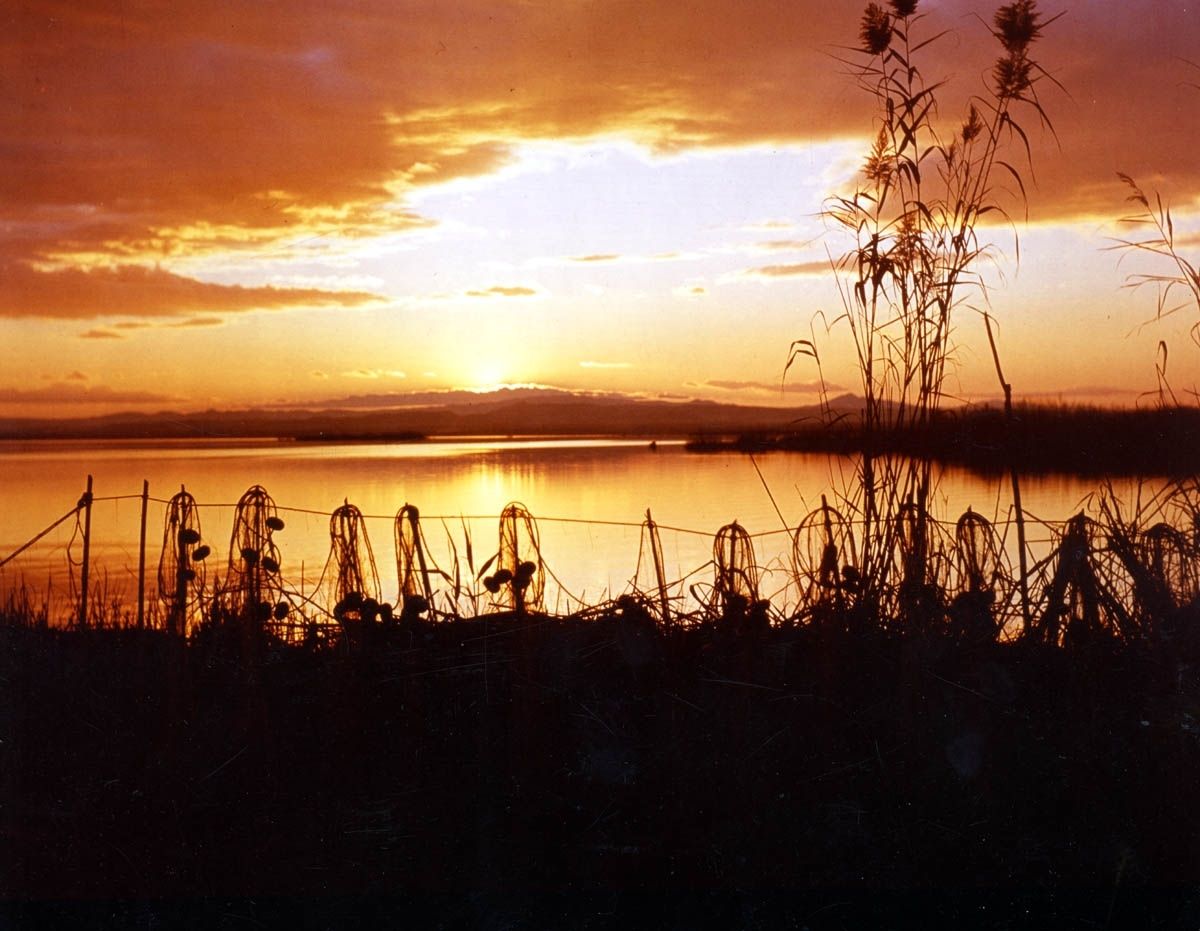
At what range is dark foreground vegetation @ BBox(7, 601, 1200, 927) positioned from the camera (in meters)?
3.14

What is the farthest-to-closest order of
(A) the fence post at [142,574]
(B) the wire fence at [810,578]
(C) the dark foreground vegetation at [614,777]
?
(A) the fence post at [142,574] < (B) the wire fence at [810,578] < (C) the dark foreground vegetation at [614,777]

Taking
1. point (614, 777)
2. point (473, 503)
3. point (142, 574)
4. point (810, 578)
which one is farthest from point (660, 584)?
point (473, 503)

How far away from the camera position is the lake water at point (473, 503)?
A: 20.4ft

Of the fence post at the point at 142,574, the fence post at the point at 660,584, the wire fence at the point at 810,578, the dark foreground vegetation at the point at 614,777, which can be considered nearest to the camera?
the dark foreground vegetation at the point at 614,777

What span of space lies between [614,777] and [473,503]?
1135cm

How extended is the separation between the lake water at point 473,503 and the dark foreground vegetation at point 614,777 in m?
0.66

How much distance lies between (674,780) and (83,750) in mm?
2066

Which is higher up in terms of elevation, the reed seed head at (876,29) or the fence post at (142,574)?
the reed seed head at (876,29)

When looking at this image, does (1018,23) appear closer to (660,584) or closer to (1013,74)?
(1013,74)

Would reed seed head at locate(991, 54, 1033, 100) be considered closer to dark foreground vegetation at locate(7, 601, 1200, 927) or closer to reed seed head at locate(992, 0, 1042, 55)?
reed seed head at locate(992, 0, 1042, 55)

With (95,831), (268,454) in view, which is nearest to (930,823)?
(95,831)

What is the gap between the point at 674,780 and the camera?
349cm

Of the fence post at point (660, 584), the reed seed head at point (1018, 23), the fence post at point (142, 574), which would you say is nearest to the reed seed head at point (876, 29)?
the reed seed head at point (1018, 23)

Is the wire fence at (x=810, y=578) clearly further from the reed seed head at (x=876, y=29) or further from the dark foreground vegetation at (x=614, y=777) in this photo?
the reed seed head at (x=876, y=29)
